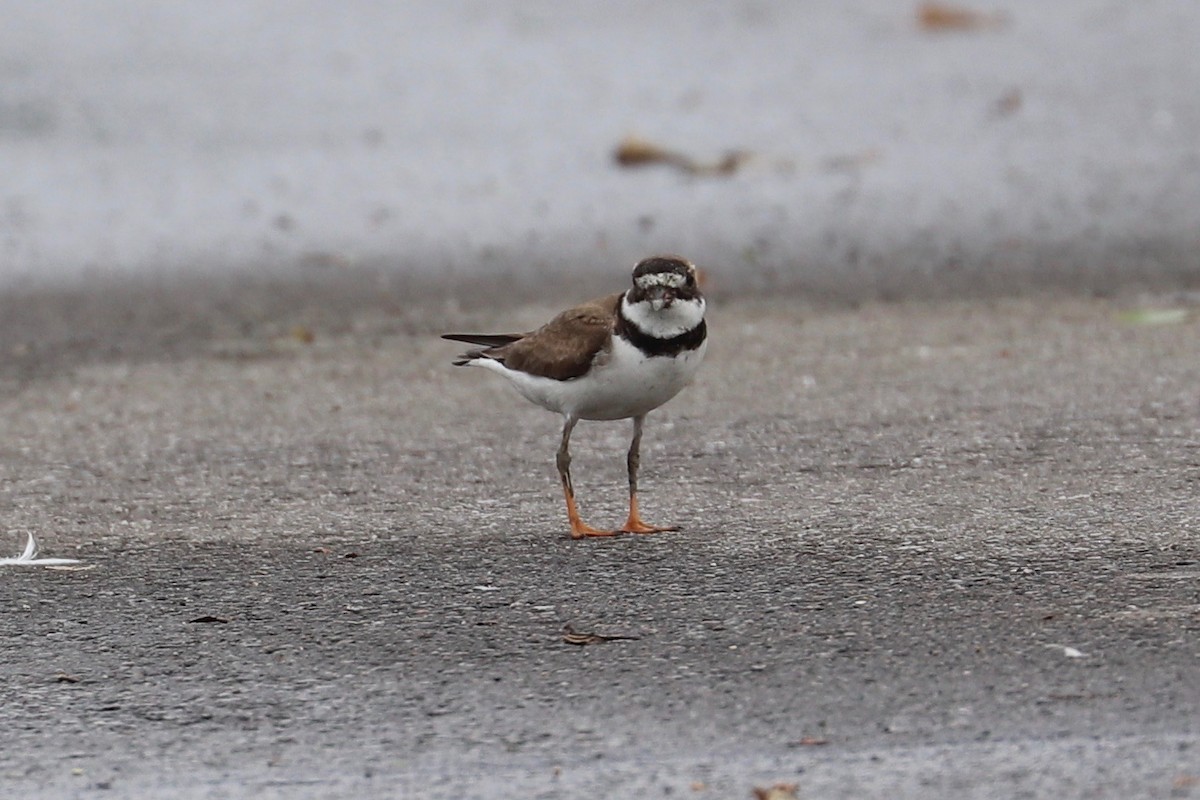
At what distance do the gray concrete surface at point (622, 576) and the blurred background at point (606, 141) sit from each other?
187cm

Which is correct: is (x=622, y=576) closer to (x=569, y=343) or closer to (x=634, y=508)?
(x=634, y=508)

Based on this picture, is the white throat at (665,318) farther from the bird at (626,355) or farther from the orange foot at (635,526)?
the orange foot at (635,526)

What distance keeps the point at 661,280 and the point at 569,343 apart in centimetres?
45

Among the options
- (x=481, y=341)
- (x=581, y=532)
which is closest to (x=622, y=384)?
(x=581, y=532)

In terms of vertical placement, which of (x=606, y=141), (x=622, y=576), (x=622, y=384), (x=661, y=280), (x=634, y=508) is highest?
(x=606, y=141)

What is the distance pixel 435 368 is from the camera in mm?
8695

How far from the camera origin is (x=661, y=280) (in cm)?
570

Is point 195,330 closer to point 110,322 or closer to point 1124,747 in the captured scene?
point 110,322

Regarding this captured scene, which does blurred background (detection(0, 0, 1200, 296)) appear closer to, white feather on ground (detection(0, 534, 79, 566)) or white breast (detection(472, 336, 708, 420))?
white breast (detection(472, 336, 708, 420))

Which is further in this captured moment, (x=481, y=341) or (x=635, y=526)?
(x=481, y=341)

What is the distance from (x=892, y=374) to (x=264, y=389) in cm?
278

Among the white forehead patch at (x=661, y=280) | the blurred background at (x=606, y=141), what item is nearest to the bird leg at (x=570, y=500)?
the white forehead patch at (x=661, y=280)

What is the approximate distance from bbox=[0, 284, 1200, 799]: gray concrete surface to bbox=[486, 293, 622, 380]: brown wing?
51 centimetres

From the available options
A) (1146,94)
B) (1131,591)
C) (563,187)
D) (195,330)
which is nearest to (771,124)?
(563,187)
